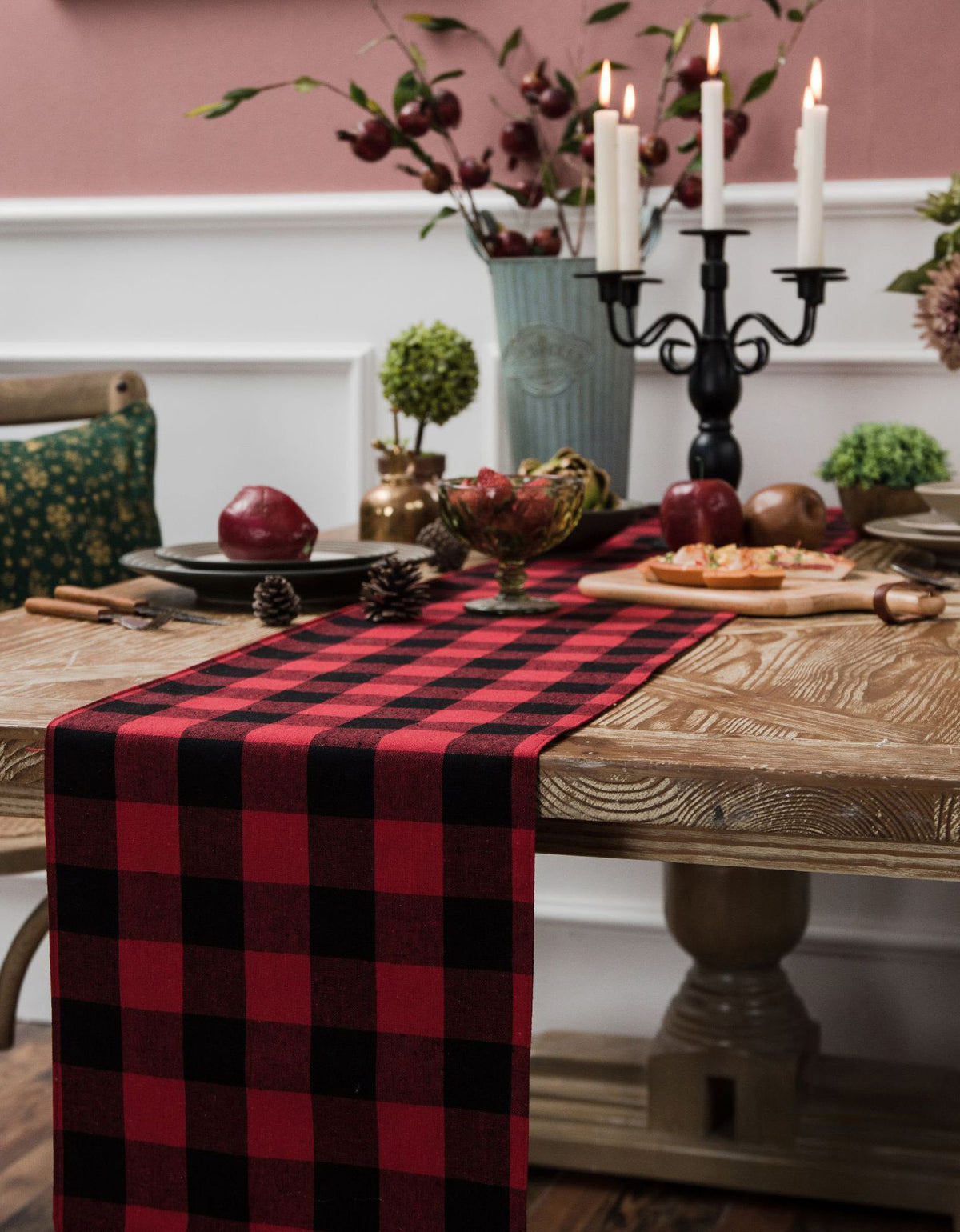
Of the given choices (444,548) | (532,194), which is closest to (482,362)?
(532,194)

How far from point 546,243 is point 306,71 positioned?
0.61 metres

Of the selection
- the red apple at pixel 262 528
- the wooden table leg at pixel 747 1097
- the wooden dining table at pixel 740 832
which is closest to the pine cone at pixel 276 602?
the wooden dining table at pixel 740 832

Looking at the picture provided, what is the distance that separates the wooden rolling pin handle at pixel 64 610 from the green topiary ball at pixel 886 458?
870 mm

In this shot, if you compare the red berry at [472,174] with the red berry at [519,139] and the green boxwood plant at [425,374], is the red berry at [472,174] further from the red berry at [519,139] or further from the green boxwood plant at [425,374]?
the green boxwood plant at [425,374]

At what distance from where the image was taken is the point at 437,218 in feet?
6.56

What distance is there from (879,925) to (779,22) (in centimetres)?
134

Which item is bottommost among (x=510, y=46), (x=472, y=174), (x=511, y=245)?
(x=511, y=245)

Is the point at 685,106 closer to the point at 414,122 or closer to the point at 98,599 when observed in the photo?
the point at 414,122

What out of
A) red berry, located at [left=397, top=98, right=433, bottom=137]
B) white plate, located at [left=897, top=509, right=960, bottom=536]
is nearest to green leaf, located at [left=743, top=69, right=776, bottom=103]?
red berry, located at [left=397, top=98, right=433, bottom=137]

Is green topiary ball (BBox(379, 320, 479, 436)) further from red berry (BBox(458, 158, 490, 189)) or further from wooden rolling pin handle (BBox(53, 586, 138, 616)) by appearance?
wooden rolling pin handle (BBox(53, 586, 138, 616))

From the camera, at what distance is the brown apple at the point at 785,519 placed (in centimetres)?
151

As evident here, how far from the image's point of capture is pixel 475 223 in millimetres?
2006

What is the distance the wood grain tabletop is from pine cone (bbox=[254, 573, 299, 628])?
16 centimetres

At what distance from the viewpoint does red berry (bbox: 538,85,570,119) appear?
82.0 inches
